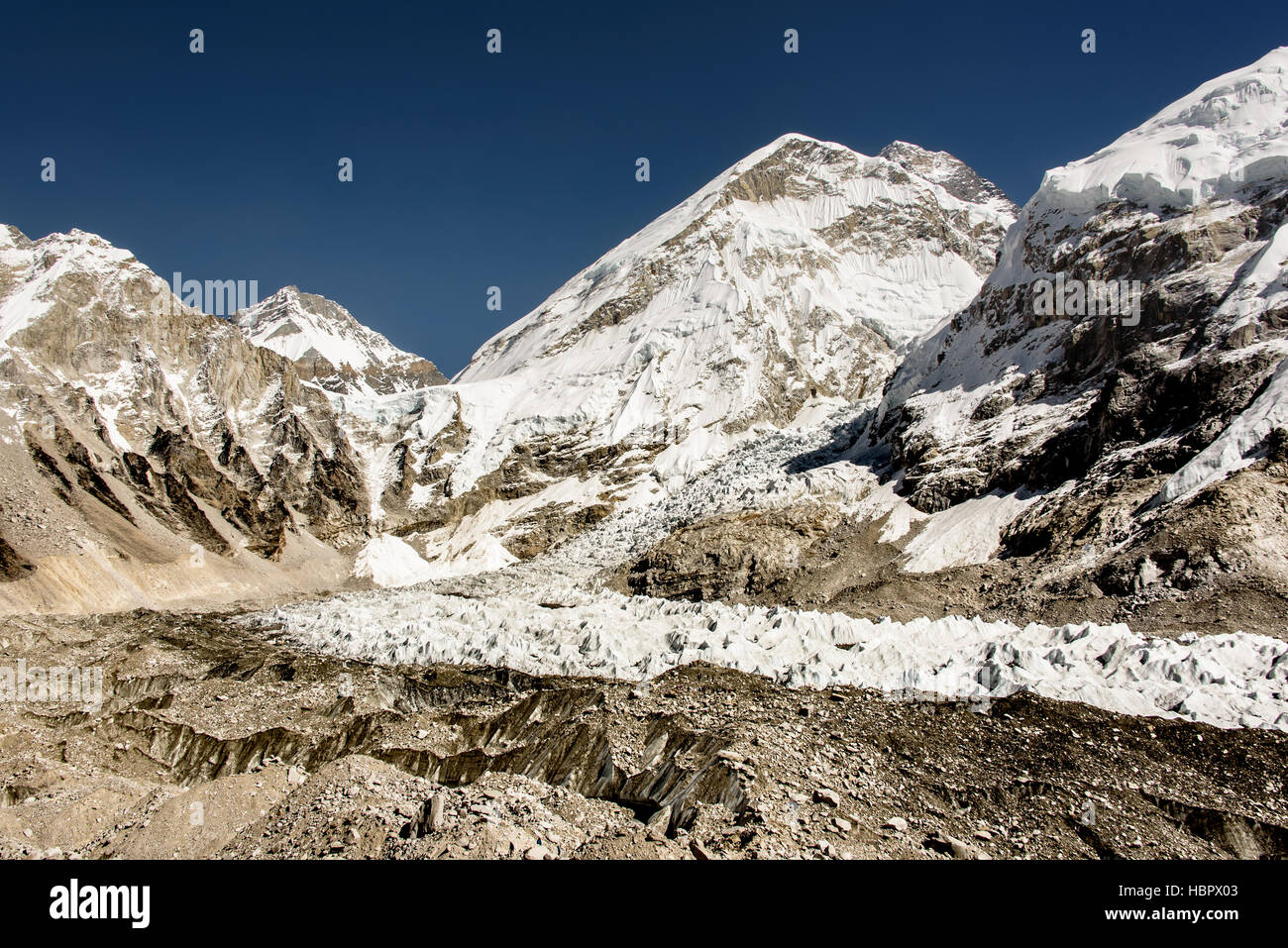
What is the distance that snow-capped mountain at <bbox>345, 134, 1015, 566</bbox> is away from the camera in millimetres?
102375

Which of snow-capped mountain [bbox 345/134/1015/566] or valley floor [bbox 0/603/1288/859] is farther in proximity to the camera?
snow-capped mountain [bbox 345/134/1015/566]

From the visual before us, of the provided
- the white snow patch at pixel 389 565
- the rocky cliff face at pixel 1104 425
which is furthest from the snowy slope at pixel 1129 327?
the white snow patch at pixel 389 565

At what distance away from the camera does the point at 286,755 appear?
20859 mm

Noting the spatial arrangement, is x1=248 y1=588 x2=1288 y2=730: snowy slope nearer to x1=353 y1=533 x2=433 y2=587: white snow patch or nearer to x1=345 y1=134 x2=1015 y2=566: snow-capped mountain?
x1=353 y1=533 x2=433 y2=587: white snow patch

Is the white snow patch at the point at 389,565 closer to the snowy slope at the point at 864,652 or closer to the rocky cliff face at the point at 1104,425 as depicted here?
the rocky cliff face at the point at 1104,425

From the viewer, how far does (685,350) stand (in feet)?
402

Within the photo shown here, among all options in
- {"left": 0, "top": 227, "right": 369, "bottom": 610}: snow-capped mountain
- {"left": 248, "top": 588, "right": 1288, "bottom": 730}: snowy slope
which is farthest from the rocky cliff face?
{"left": 0, "top": 227, "right": 369, "bottom": 610}: snow-capped mountain

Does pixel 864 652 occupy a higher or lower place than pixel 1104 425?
lower

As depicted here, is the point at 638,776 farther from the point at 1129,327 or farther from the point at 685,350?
the point at 685,350

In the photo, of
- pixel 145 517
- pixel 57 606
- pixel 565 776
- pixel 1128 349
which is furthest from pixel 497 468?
pixel 565 776

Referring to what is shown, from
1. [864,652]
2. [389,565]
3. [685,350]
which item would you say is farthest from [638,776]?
[685,350]

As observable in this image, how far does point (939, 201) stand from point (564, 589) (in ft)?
535

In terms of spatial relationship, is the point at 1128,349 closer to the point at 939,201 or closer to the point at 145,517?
the point at 145,517

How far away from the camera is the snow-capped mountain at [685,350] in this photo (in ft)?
336
